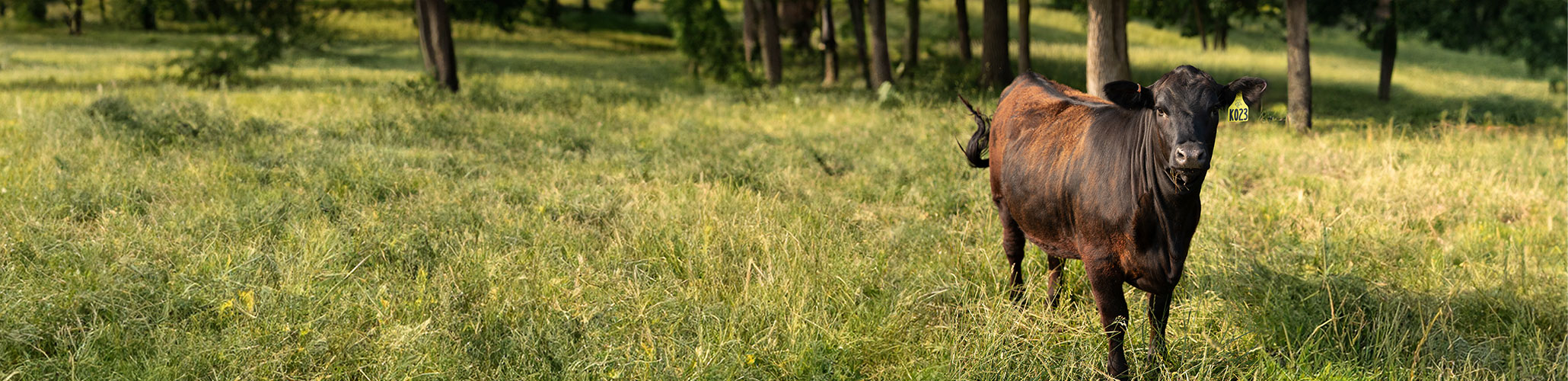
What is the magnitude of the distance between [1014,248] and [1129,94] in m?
1.63

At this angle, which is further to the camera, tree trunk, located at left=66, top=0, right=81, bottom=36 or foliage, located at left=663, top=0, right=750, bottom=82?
tree trunk, located at left=66, top=0, right=81, bottom=36

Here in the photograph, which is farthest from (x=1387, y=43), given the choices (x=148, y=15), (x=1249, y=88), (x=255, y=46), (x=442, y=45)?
(x=148, y=15)

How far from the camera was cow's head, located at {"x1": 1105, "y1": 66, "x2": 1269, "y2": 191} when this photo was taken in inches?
136

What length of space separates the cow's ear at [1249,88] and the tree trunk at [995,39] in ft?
49.3

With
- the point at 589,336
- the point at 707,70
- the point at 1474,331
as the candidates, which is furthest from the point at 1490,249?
the point at 707,70

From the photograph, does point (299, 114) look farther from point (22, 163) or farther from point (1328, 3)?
point (1328, 3)

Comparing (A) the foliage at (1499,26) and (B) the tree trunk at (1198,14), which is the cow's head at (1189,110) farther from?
(B) the tree trunk at (1198,14)

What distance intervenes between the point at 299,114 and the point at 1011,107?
10207mm

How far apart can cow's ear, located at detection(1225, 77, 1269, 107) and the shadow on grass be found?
3.90ft

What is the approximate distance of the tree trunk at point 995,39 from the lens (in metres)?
18.8

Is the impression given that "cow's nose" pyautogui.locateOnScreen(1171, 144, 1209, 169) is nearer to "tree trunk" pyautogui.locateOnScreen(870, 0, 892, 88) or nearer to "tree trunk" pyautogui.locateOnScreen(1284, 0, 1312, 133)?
"tree trunk" pyautogui.locateOnScreen(1284, 0, 1312, 133)

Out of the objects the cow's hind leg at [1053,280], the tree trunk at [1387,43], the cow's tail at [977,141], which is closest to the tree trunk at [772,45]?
the tree trunk at [1387,43]

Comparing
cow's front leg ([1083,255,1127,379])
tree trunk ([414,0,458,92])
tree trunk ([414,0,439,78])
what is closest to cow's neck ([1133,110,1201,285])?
cow's front leg ([1083,255,1127,379])

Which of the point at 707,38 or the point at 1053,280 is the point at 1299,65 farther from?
the point at 707,38
